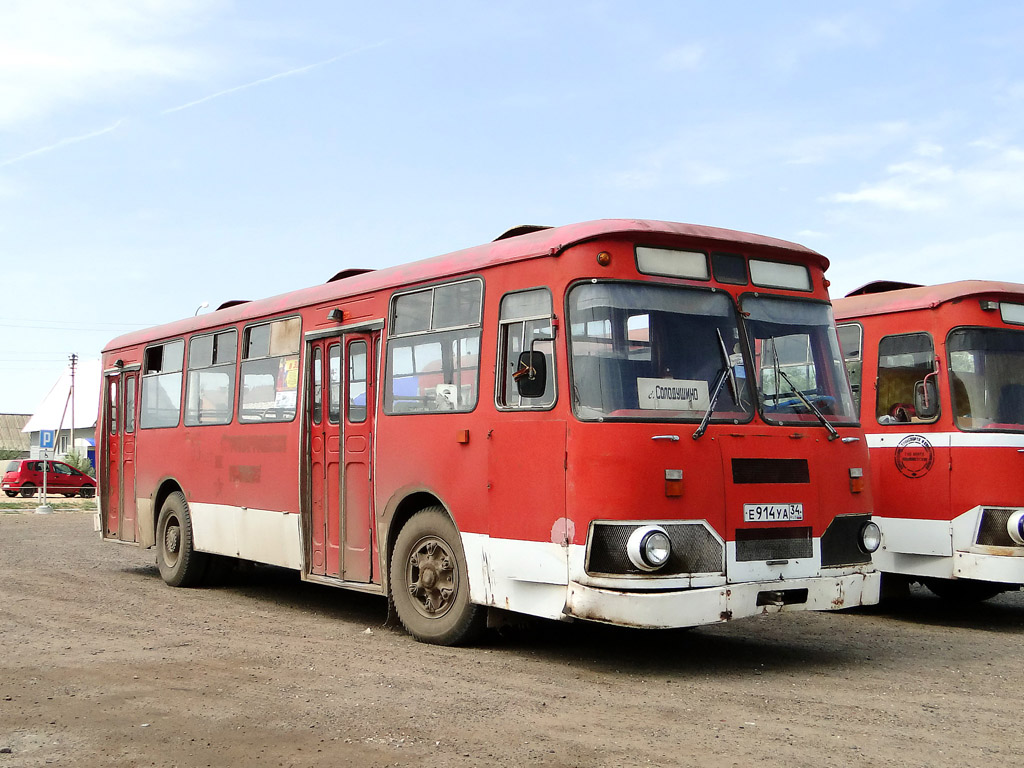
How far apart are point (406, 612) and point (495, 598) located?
125cm

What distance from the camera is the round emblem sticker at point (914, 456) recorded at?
1071 cm

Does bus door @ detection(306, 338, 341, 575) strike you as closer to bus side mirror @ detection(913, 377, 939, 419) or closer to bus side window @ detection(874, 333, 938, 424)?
bus side window @ detection(874, 333, 938, 424)

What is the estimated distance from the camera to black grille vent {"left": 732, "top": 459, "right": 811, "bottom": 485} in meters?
7.99

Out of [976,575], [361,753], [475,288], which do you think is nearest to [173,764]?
[361,753]

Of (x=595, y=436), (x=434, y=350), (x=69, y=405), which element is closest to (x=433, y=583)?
(x=434, y=350)

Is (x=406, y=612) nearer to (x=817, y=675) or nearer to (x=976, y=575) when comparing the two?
(x=817, y=675)

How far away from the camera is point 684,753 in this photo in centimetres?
575

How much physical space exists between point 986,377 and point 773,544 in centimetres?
365

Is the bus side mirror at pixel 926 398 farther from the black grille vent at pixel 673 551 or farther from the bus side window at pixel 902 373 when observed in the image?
the black grille vent at pixel 673 551

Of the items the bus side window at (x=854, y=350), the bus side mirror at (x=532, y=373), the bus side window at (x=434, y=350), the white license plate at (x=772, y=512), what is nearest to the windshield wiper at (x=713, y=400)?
the white license plate at (x=772, y=512)

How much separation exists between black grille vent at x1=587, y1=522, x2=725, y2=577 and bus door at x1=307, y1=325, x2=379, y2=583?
9.86 ft

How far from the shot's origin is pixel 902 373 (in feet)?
36.4

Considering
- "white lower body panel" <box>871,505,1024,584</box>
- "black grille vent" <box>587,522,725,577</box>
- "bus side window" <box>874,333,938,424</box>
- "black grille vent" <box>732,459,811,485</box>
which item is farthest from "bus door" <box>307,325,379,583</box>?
"bus side window" <box>874,333,938,424</box>

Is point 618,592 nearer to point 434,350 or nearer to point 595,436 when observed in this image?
point 595,436
